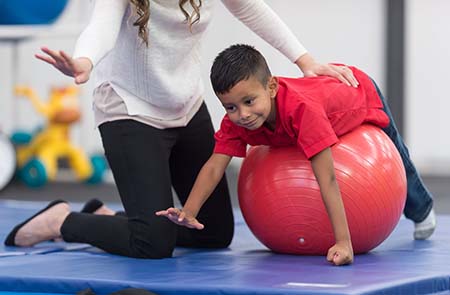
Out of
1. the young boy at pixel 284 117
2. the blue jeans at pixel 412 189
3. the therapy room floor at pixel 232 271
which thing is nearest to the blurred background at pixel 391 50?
the blue jeans at pixel 412 189

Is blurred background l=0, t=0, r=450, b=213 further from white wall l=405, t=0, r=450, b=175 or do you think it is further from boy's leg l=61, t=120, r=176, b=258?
boy's leg l=61, t=120, r=176, b=258

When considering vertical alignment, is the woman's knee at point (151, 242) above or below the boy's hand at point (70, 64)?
below

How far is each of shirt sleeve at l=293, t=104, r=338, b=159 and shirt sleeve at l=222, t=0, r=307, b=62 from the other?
1.74 feet

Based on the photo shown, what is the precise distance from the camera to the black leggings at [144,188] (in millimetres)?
3010

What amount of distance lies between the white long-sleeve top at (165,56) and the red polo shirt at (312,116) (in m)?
0.24

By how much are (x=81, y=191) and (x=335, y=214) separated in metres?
4.24

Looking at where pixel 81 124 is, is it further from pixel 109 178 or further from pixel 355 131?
pixel 355 131

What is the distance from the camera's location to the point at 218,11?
304 inches

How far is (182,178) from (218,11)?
180 inches

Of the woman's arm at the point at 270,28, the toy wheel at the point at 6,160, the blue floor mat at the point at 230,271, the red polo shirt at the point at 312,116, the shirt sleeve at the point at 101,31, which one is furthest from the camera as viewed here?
the toy wheel at the point at 6,160

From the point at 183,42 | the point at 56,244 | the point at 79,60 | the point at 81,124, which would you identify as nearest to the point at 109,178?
the point at 81,124

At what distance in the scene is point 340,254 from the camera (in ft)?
8.75

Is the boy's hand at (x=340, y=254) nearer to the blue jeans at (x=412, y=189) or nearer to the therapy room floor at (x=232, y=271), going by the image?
the therapy room floor at (x=232, y=271)

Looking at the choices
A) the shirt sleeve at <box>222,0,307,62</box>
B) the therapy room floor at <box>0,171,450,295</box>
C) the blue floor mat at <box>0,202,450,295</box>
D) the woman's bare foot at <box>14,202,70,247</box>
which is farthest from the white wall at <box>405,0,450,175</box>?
the woman's bare foot at <box>14,202,70,247</box>
